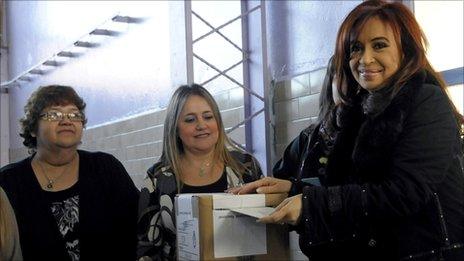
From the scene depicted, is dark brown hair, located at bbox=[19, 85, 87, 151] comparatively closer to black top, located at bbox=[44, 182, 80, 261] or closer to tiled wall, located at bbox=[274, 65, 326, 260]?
black top, located at bbox=[44, 182, 80, 261]

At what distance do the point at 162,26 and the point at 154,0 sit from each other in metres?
0.28

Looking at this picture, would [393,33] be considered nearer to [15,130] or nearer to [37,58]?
[37,58]

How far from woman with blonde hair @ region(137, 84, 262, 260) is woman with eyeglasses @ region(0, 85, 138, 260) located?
18 cm

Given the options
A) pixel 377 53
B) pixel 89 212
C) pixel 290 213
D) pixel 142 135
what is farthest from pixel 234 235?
pixel 142 135

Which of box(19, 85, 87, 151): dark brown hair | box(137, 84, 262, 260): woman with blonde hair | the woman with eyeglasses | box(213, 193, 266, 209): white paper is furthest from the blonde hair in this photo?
box(213, 193, 266, 209): white paper

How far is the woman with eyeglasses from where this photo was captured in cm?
217

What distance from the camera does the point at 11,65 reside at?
317 inches

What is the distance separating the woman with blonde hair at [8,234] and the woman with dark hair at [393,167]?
108cm

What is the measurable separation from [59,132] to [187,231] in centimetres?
87

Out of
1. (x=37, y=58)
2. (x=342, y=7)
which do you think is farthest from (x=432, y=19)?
(x=37, y=58)

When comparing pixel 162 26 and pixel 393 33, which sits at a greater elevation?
pixel 162 26

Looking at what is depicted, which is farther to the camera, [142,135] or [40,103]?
[142,135]

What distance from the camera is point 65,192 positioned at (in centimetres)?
224

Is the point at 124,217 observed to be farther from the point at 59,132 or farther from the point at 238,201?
the point at 238,201
